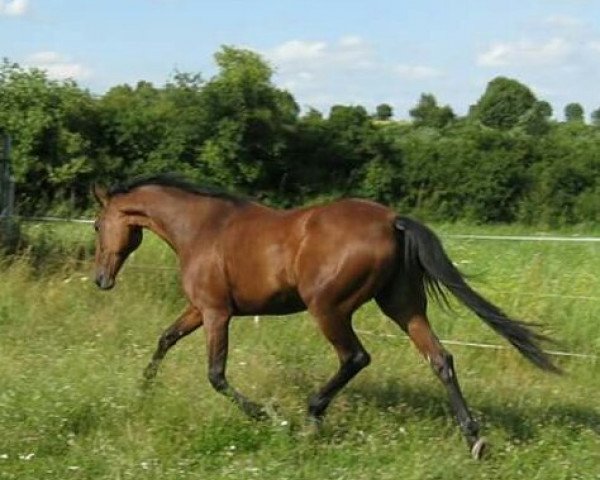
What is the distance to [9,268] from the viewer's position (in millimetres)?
10719

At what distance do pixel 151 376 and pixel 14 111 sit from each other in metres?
13.7

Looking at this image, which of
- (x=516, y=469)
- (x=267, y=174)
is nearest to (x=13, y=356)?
(x=516, y=469)

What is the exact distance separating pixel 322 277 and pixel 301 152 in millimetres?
17616

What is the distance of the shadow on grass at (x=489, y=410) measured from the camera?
6.48m

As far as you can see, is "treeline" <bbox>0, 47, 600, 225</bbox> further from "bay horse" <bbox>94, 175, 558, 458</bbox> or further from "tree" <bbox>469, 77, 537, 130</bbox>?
"tree" <bbox>469, 77, 537, 130</bbox>

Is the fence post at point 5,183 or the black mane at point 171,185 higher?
the black mane at point 171,185

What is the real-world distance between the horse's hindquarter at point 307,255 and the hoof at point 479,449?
1.06 meters

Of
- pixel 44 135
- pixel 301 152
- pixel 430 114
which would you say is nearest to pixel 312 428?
pixel 44 135

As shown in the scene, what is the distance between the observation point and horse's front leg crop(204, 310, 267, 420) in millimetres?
6480

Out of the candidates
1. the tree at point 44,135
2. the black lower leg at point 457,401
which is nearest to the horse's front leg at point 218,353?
the black lower leg at point 457,401

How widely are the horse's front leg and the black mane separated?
0.88 m

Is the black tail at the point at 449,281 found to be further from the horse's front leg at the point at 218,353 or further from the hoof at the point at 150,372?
the hoof at the point at 150,372

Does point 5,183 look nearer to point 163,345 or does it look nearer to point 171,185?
point 171,185

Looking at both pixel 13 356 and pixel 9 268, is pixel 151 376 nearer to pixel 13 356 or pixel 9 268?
pixel 13 356
